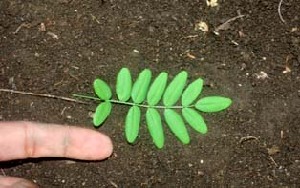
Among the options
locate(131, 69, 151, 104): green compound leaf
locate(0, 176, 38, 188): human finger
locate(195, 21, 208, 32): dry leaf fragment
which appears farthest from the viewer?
locate(195, 21, 208, 32): dry leaf fragment

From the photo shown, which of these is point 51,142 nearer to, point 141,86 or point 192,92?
point 141,86

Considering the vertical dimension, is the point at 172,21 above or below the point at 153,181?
above

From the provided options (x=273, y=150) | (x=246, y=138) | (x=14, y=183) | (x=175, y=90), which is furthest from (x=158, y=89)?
(x=14, y=183)

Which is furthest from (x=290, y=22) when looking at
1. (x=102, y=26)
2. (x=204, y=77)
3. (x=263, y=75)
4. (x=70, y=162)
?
(x=70, y=162)

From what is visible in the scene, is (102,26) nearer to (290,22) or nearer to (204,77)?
(204,77)

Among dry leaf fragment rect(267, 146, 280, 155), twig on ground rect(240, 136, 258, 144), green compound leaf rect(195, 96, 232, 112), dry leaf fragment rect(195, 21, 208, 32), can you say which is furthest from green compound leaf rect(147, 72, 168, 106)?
dry leaf fragment rect(267, 146, 280, 155)

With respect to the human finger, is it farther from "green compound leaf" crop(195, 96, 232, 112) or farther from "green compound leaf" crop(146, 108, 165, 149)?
"green compound leaf" crop(195, 96, 232, 112)
